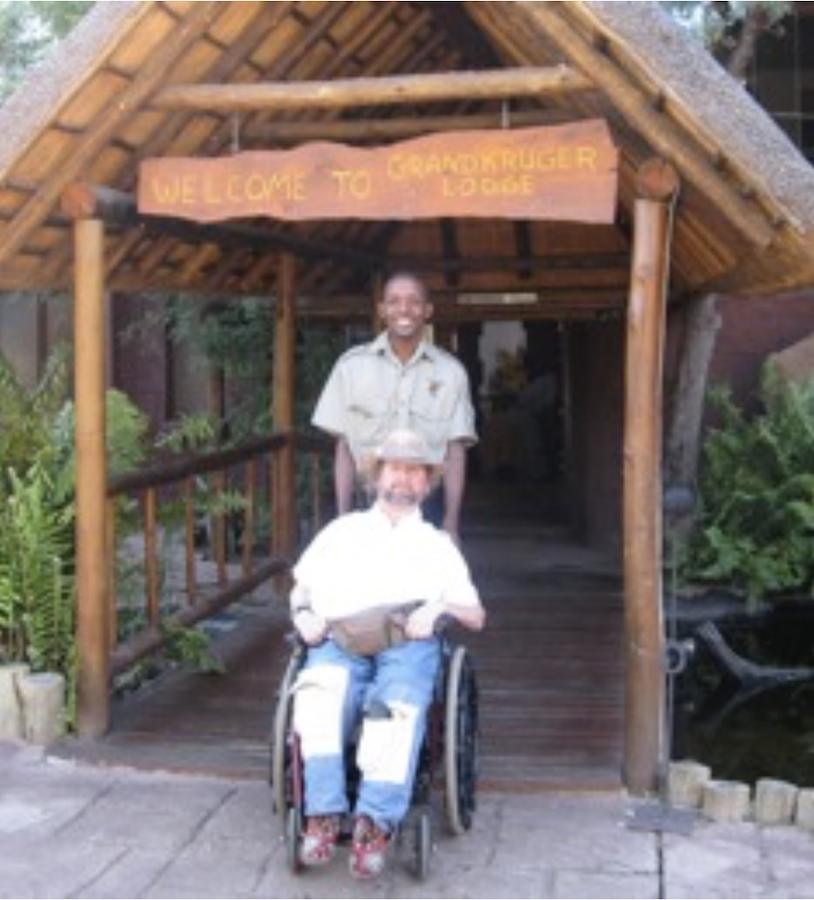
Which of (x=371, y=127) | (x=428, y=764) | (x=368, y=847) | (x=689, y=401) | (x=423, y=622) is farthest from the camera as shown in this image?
(x=689, y=401)

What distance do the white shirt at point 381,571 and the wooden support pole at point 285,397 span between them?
11.9 ft

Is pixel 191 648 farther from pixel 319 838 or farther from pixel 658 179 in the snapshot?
pixel 658 179

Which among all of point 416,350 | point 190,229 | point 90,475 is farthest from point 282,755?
point 190,229

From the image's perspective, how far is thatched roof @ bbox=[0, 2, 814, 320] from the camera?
4.46m

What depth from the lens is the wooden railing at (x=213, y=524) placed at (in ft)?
18.7

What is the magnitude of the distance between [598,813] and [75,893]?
1.69m

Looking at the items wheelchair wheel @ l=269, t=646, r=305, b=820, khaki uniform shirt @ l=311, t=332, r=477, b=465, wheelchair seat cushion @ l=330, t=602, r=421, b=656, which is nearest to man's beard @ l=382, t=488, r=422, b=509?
wheelchair seat cushion @ l=330, t=602, r=421, b=656

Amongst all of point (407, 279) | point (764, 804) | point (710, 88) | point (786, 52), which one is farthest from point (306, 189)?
point (786, 52)

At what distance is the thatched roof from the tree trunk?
180 centimetres

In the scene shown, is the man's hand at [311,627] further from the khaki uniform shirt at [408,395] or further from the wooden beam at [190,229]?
the wooden beam at [190,229]

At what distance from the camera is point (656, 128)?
457cm

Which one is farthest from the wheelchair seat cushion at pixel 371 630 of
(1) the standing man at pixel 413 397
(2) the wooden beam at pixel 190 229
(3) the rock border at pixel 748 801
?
(2) the wooden beam at pixel 190 229

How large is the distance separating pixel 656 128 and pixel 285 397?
148 inches

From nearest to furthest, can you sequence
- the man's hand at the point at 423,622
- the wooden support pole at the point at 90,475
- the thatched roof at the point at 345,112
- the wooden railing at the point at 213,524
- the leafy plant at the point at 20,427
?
the man's hand at the point at 423,622, the thatched roof at the point at 345,112, the wooden support pole at the point at 90,475, the wooden railing at the point at 213,524, the leafy plant at the point at 20,427
